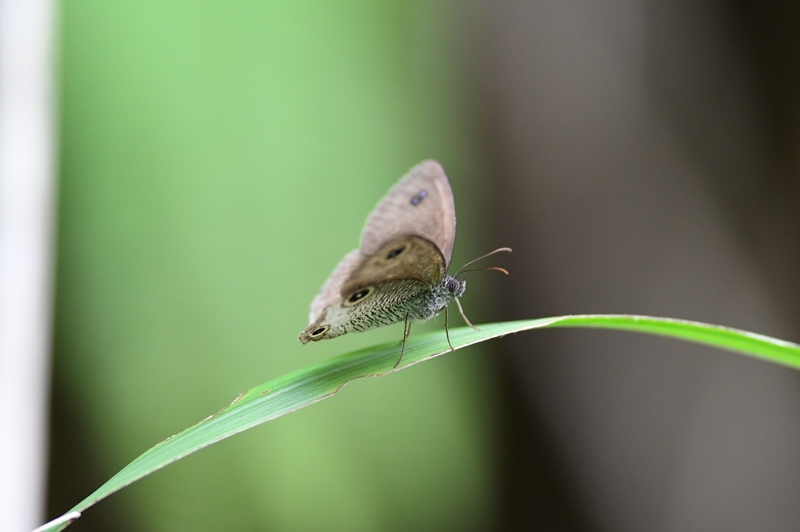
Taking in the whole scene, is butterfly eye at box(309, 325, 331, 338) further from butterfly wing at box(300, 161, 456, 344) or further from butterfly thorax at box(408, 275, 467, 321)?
butterfly thorax at box(408, 275, 467, 321)

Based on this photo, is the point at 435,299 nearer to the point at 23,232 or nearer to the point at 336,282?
the point at 336,282

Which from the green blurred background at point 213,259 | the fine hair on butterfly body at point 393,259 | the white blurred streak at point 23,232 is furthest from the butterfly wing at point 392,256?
the white blurred streak at point 23,232

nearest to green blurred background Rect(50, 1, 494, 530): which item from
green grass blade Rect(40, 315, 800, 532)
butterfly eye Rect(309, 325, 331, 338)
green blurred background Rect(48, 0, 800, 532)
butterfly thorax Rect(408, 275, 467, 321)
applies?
green blurred background Rect(48, 0, 800, 532)

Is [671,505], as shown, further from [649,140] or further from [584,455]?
[649,140]

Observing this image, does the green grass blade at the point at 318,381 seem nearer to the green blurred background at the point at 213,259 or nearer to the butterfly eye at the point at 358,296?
the butterfly eye at the point at 358,296

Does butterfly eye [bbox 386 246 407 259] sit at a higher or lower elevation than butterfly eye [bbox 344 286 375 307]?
higher

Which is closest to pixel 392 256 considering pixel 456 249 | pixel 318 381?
pixel 318 381
